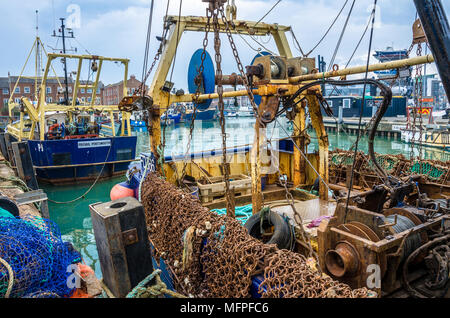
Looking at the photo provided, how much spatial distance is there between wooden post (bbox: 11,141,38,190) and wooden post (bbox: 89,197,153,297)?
6.67 meters

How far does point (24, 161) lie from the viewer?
821 centimetres

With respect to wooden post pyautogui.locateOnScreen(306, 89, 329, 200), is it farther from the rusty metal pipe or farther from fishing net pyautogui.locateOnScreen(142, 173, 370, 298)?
fishing net pyautogui.locateOnScreen(142, 173, 370, 298)

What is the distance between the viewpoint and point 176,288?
12.6 ft

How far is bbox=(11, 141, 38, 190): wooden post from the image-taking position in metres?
8.07

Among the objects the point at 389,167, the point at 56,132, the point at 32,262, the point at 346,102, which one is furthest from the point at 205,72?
the point at 346,102

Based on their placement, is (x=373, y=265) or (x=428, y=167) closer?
(x=373, y=265)

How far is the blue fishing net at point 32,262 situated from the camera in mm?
3016

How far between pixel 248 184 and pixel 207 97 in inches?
102

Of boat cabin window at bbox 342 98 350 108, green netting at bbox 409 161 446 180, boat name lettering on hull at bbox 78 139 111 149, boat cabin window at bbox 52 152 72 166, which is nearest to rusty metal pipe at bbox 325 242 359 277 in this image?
green netting at bbox 409 161 446 180

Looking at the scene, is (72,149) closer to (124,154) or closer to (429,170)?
(124,154)

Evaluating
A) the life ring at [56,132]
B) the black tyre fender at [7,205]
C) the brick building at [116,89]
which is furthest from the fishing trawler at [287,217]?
the brick building at [116,89]

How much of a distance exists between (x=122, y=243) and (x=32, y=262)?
122cm
